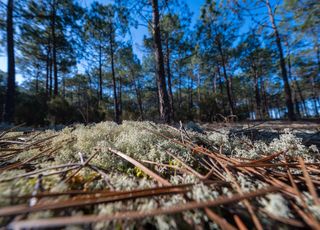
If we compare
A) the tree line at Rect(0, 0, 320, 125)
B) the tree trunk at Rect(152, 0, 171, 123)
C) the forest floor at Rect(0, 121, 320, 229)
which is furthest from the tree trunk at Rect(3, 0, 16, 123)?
the forest floor at Rect(0, 121, 320, 229)

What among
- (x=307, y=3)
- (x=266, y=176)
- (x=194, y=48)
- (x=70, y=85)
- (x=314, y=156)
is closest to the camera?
(x=266, y=176)

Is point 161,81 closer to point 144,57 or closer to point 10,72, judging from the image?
point 10,72

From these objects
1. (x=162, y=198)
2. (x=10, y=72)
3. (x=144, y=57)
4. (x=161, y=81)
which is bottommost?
(x=162, y=198)

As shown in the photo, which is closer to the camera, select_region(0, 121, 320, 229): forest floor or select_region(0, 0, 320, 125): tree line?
select_region(0, 121, 320, 229): forest floor

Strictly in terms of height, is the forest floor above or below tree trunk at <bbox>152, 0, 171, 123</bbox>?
below

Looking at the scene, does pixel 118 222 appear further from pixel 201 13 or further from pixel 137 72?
pixel 137 72

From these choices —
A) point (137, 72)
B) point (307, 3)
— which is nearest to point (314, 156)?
point (307, 3)

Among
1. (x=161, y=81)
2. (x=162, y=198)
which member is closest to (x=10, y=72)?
(x=161, y=81)

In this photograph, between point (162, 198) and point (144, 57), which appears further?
point (144, 57)

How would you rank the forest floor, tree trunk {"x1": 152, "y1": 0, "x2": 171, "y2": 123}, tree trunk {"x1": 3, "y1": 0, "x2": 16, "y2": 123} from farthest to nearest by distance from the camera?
tree trunk {"x1": 3, "y1": 0, "x2": 16, "y2": 123}, tree trunk {"x1": 152, "y1": 0, "x2": 171, "y2": 123}, the forest floor

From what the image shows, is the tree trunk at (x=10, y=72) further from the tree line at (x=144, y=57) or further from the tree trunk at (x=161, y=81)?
the tree trunk at (x=161, y=81)

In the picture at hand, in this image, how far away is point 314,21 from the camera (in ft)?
20.0

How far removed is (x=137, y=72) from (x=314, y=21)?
539 inches

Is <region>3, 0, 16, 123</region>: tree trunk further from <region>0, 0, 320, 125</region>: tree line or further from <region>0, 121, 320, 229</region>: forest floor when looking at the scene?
<region>0, 121, 320, 229</region>: forest floor
